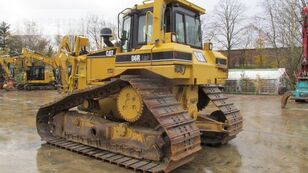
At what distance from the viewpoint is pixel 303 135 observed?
8781 millimetres

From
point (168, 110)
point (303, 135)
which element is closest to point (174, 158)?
point (168, 110)

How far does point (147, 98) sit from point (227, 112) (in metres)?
2.42

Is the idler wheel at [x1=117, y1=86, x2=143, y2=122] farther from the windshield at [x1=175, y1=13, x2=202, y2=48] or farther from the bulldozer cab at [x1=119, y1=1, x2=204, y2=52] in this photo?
the windshield at [x1=175, y1=13, x2=202, y2=48]

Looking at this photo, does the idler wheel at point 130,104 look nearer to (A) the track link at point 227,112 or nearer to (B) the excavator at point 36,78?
(A) the track link at point 227,112

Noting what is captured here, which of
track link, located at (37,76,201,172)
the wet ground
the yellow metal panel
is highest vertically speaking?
the yellow metal panel

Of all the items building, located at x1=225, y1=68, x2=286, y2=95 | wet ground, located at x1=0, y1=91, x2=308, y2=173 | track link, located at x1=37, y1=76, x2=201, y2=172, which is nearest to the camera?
track link, located at x1=37, y1=76, x2=201, y2=172

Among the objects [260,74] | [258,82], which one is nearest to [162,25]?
[258,82]

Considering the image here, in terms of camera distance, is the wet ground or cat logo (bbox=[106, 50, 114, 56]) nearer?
the wet ground

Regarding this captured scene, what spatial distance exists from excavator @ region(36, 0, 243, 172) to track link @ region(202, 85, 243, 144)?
21mm

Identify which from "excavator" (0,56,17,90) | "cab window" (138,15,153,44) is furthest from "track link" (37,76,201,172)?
"excavator" (0,56,17,90)

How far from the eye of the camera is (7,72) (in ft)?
88.4

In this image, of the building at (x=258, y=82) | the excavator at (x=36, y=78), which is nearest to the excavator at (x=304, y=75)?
the building at (x=258, y=82)

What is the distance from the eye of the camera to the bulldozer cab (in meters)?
6.47

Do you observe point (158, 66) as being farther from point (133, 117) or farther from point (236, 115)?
point (236, 115)
